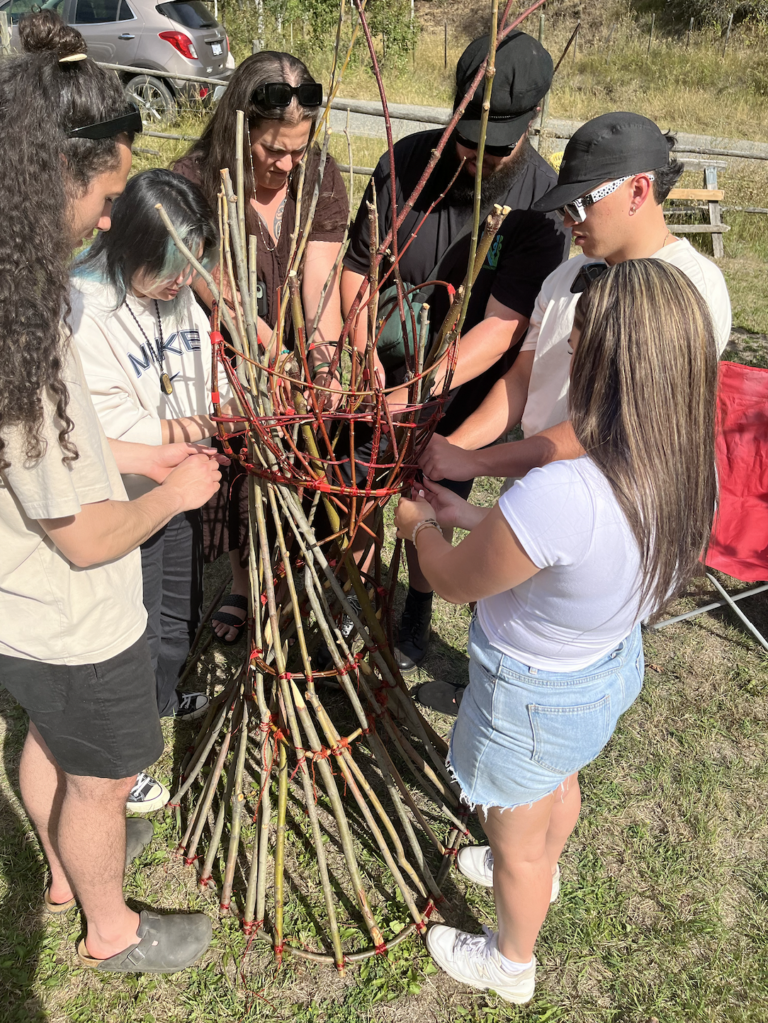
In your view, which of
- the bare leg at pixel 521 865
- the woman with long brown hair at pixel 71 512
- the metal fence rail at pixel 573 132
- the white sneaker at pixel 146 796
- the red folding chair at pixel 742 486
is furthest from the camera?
the metal fence rail at pixel 573 132

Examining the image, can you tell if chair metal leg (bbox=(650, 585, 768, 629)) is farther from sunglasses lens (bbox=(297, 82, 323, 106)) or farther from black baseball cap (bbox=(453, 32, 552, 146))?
sunglasses lens (bbox=(297, 82, 323, 106))

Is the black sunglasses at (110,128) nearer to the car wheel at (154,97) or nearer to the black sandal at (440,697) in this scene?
the black sandal at (440,697)

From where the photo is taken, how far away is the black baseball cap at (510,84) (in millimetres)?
1928

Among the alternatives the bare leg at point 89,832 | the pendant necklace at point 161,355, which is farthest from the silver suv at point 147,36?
the bare leg at point 89,832

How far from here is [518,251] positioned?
2.16m

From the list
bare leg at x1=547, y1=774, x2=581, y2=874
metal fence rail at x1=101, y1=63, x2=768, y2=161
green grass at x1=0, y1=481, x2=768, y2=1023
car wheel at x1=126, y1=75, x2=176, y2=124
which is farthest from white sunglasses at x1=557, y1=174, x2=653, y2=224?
car wheel at x1=126, y1=75, x2=176, y2=124

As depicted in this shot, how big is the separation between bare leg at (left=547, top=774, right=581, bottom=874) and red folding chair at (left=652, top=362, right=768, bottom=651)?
148 cm

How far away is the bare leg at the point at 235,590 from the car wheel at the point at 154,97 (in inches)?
314

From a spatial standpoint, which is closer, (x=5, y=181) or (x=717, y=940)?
(x=5, y=181)

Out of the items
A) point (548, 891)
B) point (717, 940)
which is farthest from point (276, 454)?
point (717, 940)

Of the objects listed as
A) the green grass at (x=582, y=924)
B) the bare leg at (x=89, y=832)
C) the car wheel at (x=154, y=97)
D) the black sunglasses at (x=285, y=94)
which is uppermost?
the black sunglasses at (x=285, y=94)

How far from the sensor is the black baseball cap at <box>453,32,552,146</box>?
193 cm

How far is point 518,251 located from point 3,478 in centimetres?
152

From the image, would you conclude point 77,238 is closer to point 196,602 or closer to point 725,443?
point 196,602
